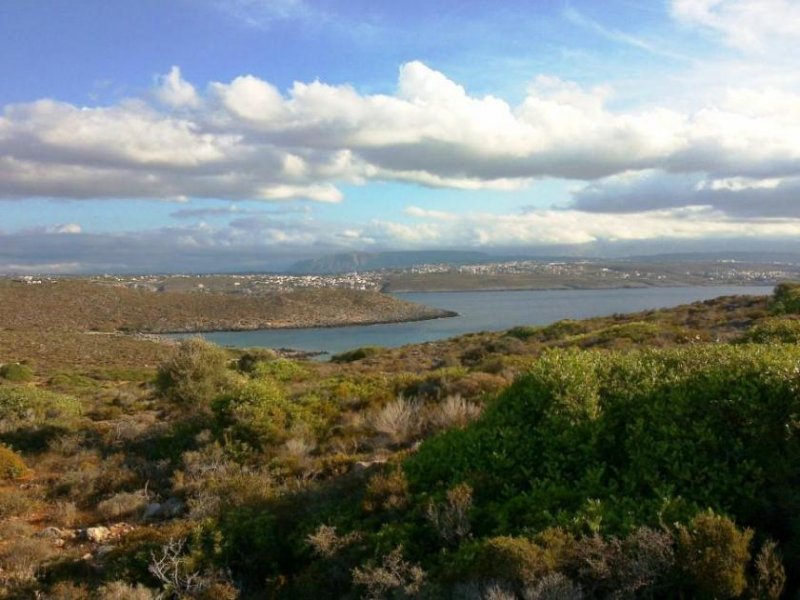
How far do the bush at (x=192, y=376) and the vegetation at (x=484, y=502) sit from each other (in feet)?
14.9

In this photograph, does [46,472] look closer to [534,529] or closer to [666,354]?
[534,529]

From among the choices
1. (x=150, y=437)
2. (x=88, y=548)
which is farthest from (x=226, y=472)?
(x=150, y=437)

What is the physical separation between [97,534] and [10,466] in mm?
4284

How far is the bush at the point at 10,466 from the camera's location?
10578 mm

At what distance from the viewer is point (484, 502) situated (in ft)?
20.4

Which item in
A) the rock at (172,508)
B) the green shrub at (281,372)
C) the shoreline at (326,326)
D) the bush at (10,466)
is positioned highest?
the rock at (172,508)

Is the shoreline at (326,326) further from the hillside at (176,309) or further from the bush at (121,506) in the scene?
the bush at (121,506)

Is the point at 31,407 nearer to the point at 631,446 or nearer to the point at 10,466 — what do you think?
the point at 10,466

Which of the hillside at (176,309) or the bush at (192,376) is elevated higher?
the bush at (192,376)

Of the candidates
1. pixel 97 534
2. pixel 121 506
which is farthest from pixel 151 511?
pixel 97 534

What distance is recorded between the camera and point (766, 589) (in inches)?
180

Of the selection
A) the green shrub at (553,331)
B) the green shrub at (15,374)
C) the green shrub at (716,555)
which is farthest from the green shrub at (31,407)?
the green shrub at (553,331)

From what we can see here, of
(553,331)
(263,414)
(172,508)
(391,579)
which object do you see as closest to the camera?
(391,579)

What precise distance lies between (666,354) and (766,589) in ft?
12.1
